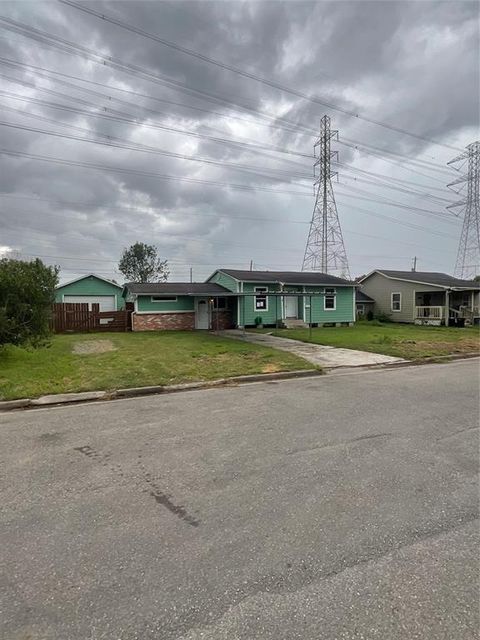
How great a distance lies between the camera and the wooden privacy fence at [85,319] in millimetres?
22500

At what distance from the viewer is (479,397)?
7.17 m

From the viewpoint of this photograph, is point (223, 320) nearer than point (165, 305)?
No

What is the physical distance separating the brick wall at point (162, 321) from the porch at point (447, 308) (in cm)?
1624

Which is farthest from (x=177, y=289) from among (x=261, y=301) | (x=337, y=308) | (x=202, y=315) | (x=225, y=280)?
(x=337, y=308)

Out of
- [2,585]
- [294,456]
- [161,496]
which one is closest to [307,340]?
[294,456]

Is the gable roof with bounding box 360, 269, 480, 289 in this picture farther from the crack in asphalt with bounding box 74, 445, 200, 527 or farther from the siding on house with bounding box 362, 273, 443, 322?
the crack in asphalt with bounding box 74, 445, 200, 527

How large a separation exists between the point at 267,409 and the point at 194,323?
18023mm

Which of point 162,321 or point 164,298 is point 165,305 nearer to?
point 164,298

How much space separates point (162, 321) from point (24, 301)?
43.3ft

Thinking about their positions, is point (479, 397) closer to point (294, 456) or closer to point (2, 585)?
point (294, 456)

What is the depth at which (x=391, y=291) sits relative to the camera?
3123 centimetres

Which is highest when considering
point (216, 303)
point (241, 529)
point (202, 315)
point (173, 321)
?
point (216, 303)

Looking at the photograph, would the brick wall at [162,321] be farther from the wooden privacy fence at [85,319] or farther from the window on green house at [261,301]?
the window on green house at [261,301]

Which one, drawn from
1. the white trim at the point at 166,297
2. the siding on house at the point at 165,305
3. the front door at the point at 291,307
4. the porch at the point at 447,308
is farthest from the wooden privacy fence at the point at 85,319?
the porch at the point at 447,308
